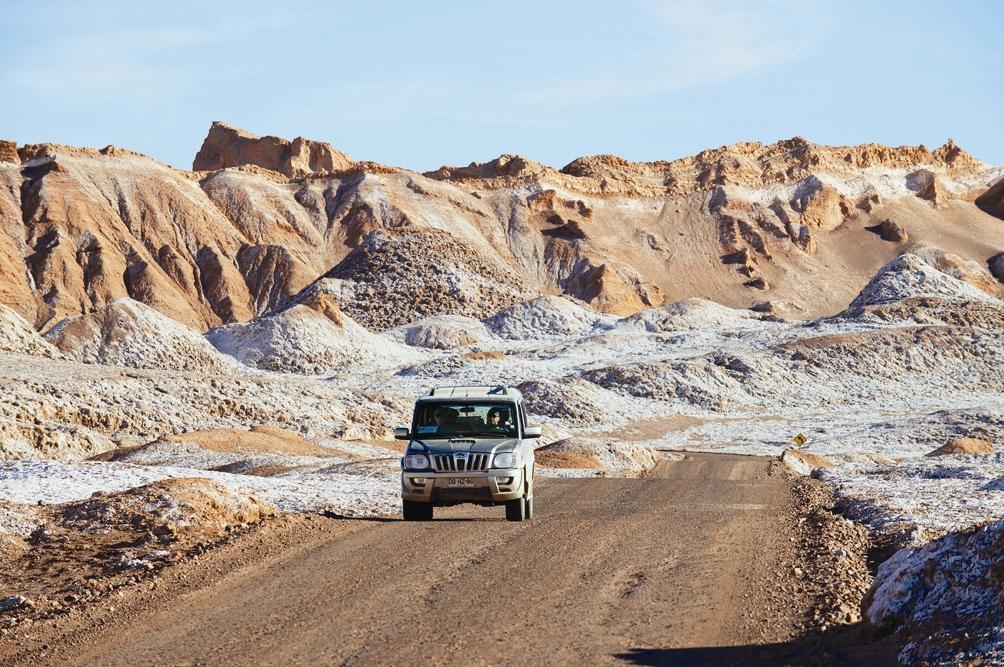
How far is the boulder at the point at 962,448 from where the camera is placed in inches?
1727

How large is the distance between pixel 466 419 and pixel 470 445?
715 mm

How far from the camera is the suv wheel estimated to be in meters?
18.0

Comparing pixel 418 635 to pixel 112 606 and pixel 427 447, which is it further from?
pixel 427 447

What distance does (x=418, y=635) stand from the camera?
10266 millimetres

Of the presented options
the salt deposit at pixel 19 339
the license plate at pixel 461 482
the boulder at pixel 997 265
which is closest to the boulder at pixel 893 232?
the boulder at pixel 997 265

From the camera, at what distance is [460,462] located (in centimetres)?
1728

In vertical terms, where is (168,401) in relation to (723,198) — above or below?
below

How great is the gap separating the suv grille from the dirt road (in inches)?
34.5

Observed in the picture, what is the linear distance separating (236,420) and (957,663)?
140 feet

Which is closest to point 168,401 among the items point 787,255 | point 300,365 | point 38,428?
point 38,428

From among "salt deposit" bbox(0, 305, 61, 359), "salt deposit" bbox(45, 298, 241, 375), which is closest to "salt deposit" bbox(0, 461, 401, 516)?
"salt deposit" bbox(0, 305, 61, 359)

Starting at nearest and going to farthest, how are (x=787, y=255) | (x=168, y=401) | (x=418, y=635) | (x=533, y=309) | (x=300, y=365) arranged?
(x=418, y=635)
(x=168, y=401)
(x=300, y=365)
(x=533, y=309)
(x=787, y=255)

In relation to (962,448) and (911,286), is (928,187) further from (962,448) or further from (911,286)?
(962,448)

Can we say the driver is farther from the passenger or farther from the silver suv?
the passenger
